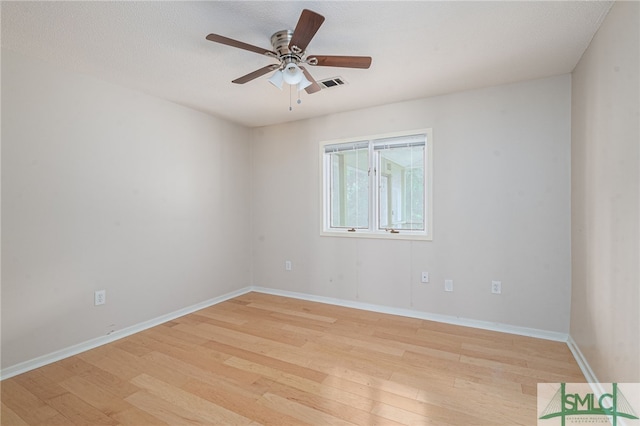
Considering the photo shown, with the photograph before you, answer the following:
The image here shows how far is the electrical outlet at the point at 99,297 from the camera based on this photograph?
2.72 m

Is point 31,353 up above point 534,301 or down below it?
below

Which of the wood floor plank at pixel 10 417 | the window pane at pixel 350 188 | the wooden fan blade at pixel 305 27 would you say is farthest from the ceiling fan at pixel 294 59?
the wood floor plank at pixel 10 417

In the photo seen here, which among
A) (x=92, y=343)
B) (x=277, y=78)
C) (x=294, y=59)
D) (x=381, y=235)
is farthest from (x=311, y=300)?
(x=294, y=59)

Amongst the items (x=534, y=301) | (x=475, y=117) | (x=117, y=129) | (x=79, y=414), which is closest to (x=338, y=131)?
(x=475, y=117)

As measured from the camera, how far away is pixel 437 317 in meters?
3.23

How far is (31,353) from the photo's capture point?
232 cm

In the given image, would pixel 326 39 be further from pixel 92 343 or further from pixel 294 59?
pixel 92 343

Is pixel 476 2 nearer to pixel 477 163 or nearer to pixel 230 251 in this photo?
pixel 477 163

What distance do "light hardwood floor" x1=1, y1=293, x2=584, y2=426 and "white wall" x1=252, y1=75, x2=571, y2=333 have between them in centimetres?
38

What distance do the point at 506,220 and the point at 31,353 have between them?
4.17 m

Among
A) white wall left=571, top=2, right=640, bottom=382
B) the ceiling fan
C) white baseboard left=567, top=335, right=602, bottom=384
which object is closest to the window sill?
white wall left=571, top=2, right=640, bottom=382

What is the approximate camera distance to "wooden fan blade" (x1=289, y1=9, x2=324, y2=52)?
153 cm
